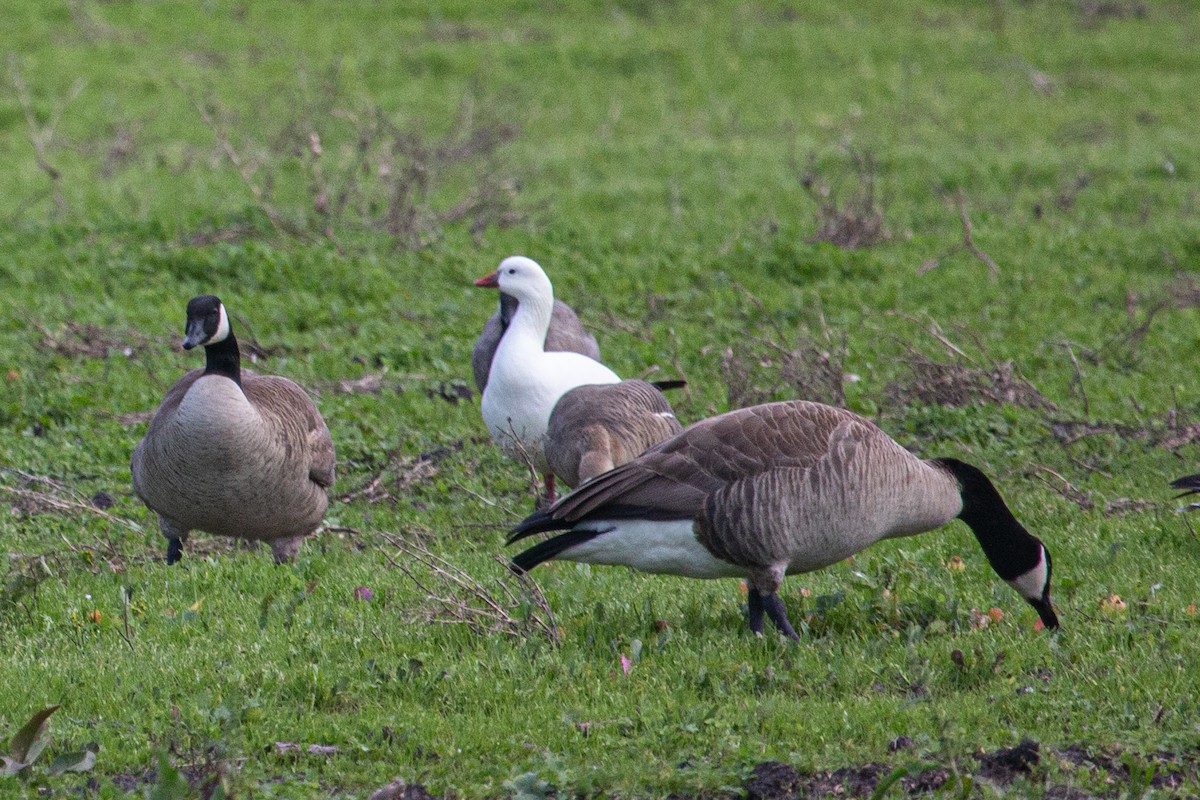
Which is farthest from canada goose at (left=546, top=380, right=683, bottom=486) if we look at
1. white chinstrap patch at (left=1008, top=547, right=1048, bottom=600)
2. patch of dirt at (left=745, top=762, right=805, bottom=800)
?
patch of dirt at (left=745, top=762, right=805, bottom=800)

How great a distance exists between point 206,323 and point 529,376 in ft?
6.39

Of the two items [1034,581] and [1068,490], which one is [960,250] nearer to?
[1068,490]

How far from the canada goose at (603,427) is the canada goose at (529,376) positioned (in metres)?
0.13

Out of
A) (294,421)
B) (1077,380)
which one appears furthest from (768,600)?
(1077,380)

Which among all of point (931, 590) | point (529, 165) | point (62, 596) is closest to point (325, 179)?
point (529, 165)

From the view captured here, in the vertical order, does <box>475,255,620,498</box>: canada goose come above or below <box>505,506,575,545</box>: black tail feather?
below

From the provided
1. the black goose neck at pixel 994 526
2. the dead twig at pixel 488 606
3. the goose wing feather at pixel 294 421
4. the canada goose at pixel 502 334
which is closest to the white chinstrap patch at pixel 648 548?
the dead twig at pixel 488 606

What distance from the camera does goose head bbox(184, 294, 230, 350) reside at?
22.0 ft

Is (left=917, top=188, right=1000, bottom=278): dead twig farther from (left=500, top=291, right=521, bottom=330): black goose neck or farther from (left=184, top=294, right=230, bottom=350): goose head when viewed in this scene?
(left=184, top=294, right=230, bottom=350): goose head

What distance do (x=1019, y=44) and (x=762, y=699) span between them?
60.5 feet

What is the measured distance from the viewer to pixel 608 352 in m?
10.5

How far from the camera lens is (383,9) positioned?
21.8 meters

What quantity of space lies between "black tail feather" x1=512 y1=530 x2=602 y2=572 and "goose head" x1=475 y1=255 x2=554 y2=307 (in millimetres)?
3157

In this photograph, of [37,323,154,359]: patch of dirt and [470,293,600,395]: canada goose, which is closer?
[470,293,600,395]: canada goose
